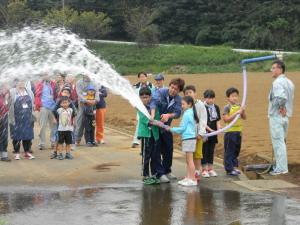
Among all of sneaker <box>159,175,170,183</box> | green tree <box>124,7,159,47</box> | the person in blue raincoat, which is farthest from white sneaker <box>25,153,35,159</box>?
green tree <box>124,7,159,47</box>

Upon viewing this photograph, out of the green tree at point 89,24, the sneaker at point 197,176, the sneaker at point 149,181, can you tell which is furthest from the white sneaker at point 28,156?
the green tree at point 89,24

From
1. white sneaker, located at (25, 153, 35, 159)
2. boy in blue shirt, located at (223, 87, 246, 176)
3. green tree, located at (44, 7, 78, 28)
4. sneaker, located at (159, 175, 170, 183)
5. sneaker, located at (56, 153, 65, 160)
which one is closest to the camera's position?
sneaker, located at (159, 175, 170, 183)

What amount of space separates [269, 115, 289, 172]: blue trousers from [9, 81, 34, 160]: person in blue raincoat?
15.7ft

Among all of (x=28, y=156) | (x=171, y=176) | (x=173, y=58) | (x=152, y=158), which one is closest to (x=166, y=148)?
(x=152, y=158)

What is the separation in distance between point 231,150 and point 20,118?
4346 millimetres

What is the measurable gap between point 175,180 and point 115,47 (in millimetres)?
67053

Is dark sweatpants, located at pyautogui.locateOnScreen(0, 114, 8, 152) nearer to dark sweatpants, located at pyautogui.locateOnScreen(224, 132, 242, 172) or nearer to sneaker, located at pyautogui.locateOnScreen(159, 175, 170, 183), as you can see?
sneaker, located at pyautogui.locateOnScreen(159, 175, 170, 183)

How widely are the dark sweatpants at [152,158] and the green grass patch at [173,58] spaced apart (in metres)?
47.9

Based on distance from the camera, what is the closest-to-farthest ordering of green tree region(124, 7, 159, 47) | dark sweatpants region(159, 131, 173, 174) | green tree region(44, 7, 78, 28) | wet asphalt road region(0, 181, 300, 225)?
wet asphalt road region(0, 181, 300, 225)
dark sweatpants region(159, 131, 173, 174)
green tree region(44, 7, 78, 28)
green tree region(124, 7, 159, 47)

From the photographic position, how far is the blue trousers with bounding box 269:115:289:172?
10.4 metres

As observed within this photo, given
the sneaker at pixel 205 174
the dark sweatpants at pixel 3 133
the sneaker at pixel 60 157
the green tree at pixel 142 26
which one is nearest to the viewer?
the sneaker at pixel 205 174

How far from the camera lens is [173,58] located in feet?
222

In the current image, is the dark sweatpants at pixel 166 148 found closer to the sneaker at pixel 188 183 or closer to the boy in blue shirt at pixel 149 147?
the boy in blue shirt at pixel 149 147

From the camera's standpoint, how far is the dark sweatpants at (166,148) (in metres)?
10.2
